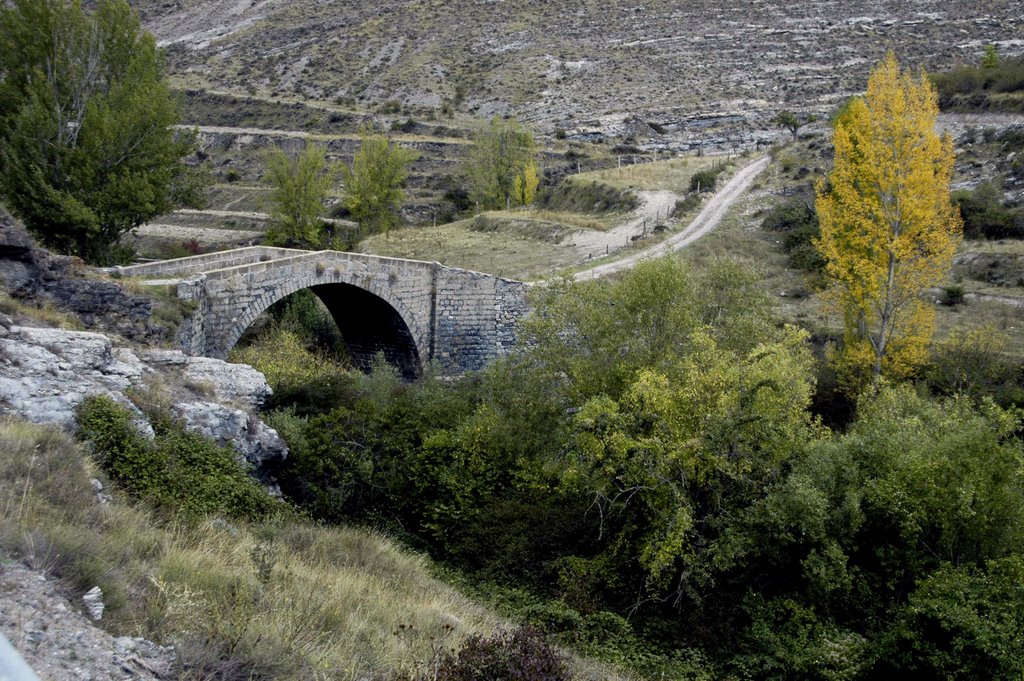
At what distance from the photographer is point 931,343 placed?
2047 centimetres

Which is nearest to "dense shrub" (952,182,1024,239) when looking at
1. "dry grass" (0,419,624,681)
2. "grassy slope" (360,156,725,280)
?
"grassy slope" (360,156,725,280)

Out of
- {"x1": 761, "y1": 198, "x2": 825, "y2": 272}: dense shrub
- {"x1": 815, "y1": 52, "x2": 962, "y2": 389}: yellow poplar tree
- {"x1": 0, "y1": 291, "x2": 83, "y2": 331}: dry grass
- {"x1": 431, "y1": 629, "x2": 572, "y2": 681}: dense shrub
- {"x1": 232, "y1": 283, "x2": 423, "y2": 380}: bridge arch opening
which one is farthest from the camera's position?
{"x1": 761, "y1": 198, "x2": 825, "y2": 272}: dense shrub

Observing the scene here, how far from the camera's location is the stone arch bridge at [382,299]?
62.8ft

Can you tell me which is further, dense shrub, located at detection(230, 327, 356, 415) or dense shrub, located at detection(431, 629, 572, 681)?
dense shrub, located at detection(230, 327, 356, 415)

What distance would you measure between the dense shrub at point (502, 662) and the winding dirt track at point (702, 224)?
668 inches

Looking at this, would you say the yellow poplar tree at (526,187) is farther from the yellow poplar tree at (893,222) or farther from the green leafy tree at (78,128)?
the yellow poplar tree at (893,222)

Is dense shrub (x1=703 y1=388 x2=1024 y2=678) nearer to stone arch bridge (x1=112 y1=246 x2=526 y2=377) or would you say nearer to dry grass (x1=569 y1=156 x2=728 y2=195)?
stone arch bridge (x1=112 y1=246 x2=526 y2=377)

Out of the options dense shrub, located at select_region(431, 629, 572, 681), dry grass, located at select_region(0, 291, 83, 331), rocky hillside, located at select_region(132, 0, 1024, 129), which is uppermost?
rocky hillside, located at select_region(132, 0, 1024, 129)

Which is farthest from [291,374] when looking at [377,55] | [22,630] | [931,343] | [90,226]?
[377,55]

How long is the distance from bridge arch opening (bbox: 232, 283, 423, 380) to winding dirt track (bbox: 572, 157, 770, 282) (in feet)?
17.6

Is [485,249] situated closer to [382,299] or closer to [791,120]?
[382,299]

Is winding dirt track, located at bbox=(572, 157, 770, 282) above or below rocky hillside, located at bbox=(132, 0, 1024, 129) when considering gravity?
below

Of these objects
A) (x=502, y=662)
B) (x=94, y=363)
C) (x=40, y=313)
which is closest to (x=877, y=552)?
(x=502, y=662)

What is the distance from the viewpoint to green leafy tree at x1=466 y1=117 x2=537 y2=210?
160 feet
